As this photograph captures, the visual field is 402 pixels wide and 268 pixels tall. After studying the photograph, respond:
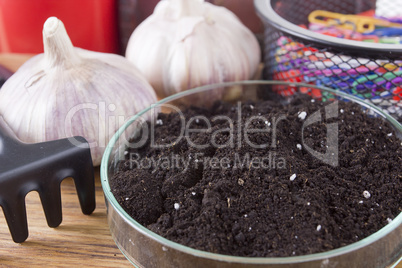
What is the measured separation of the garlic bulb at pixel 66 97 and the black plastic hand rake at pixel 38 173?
0.07 metres

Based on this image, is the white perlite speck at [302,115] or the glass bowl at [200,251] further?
the white perlite speck at [302,115]

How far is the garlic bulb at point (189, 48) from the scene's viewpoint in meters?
0.87

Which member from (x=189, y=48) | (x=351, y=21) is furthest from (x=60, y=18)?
(x=351, y=21)

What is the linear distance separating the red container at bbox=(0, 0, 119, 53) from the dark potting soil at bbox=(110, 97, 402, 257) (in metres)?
0.48

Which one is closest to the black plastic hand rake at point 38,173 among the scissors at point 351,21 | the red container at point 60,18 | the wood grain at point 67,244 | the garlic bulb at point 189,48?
the wood grain at point 67,244

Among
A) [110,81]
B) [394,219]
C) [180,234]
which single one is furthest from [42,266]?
[394,219]

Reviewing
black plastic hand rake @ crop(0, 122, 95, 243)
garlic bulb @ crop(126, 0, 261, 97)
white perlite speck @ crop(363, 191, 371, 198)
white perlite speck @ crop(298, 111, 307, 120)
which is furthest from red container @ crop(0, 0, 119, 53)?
white perlite speck @ crop(363, 191, 371, 198)

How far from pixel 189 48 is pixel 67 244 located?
454 mm

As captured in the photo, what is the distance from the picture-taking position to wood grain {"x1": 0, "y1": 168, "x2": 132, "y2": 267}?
1.94 feet

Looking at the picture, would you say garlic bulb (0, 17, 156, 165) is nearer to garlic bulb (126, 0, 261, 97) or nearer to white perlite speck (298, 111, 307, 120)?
garlic bulb (126, 0, 261, 97)

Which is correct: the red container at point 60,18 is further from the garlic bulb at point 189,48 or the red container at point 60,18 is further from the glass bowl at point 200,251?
the glass bowl at point 200,251

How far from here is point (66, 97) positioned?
0.71 m

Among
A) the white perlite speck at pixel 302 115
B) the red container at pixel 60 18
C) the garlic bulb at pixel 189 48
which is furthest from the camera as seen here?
the red container at pixel 60 18

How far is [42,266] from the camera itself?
0.58 meters
